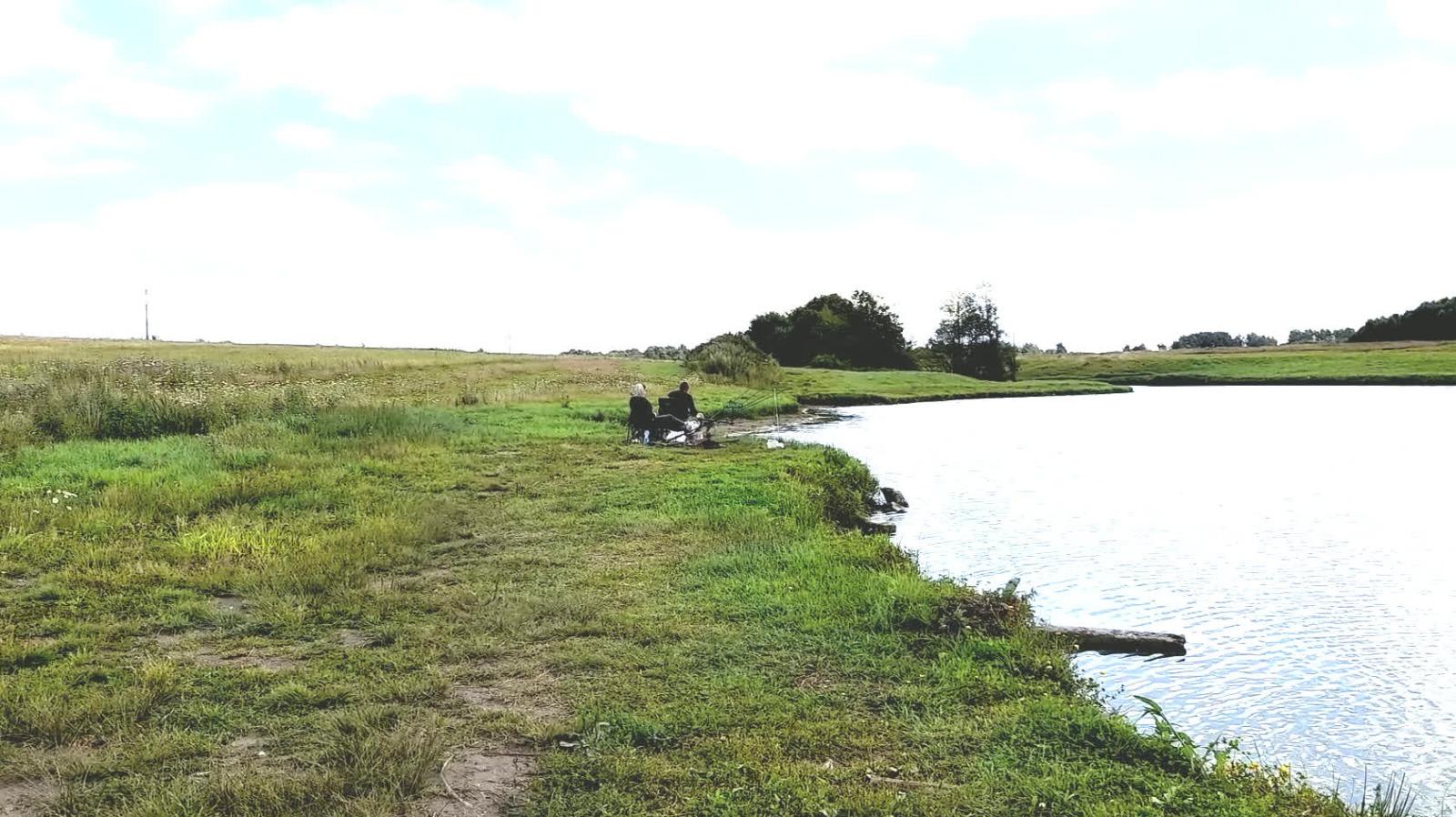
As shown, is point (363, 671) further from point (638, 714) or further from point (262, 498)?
point (262, 498)

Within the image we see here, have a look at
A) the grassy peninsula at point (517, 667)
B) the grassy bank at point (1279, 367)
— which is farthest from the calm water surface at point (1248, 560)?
the grassy bank at point (1279, 367)

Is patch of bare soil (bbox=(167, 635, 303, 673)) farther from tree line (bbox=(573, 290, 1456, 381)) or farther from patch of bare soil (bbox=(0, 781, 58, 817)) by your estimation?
tree line (bbox=(573, 290, 1456, 381))

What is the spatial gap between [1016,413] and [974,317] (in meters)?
60.5

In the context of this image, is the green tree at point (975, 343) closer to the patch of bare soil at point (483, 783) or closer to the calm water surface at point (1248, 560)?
the calm water surface at point (1248, 560)

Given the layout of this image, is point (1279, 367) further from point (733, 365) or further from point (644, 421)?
point (644, 421)

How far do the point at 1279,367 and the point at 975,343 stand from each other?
31.1 m

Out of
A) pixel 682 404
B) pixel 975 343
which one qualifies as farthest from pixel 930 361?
pixel 682 404

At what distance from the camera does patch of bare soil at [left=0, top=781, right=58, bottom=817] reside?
4.89 meters

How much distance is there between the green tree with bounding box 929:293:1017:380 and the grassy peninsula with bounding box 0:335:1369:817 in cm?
9295

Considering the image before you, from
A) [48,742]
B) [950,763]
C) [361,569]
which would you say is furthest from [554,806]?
[361,569]

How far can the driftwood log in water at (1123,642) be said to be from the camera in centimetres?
945

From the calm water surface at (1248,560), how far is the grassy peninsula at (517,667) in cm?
188

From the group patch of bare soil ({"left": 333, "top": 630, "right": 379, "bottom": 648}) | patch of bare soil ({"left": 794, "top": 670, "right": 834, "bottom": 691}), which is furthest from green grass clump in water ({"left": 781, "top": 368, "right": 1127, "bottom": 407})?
patch of bare soil ({"left": 794, "top": 670, "right": 834, "bottom": 691})

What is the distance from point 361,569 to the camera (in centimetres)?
1016
